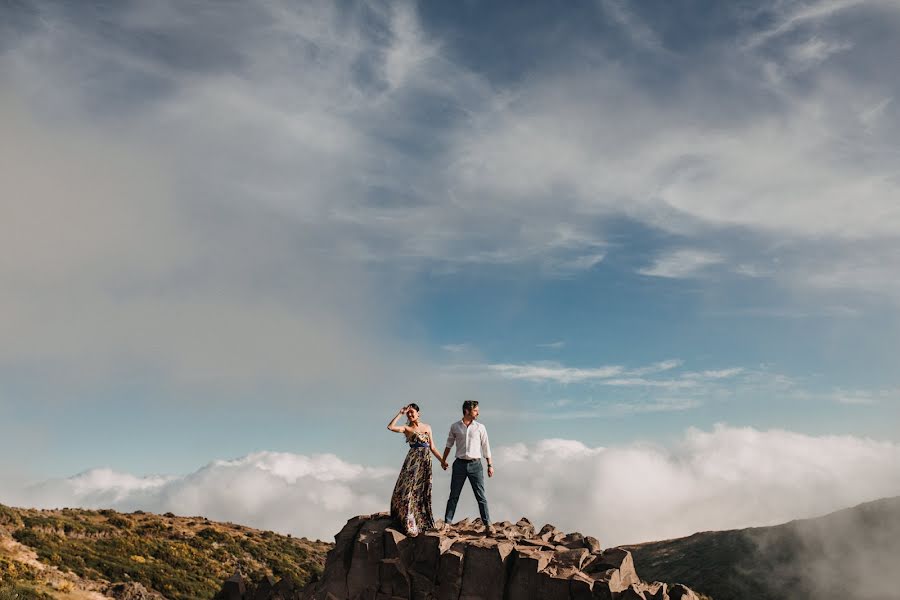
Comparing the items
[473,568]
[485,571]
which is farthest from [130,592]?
[485,571]

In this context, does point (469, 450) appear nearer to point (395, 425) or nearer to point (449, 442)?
point (449, 442)

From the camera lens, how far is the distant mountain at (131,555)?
4156 cm

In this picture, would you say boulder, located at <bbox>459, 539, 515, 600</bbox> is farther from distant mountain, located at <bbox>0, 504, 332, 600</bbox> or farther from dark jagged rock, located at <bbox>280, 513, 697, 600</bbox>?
distant mountain, located at <bbox>0, 504, 332, 600</bbox>

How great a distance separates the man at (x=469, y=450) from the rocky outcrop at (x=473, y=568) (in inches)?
69.8

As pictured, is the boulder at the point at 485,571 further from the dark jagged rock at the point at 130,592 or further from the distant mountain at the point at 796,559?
the distant mountain at the point at 796,559

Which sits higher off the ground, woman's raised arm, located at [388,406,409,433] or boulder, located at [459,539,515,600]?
woman's raised arm, located at [388,406,409,433]

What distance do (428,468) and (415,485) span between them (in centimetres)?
74

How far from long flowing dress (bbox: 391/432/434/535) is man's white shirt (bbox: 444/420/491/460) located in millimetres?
947

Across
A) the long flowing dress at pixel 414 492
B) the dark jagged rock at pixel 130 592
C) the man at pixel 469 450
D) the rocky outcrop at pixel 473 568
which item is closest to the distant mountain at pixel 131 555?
the dark jagged rock at pixel 130 592

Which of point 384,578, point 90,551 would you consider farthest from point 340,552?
point 90,551

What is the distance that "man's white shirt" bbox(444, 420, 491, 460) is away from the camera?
20516 mm

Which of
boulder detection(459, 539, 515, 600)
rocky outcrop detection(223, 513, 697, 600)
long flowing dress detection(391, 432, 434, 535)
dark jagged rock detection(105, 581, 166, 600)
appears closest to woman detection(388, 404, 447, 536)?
Result: long flowing dress detection(391, 432, 434, 535)

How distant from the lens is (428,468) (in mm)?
20688

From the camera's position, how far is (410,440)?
66.6ft
